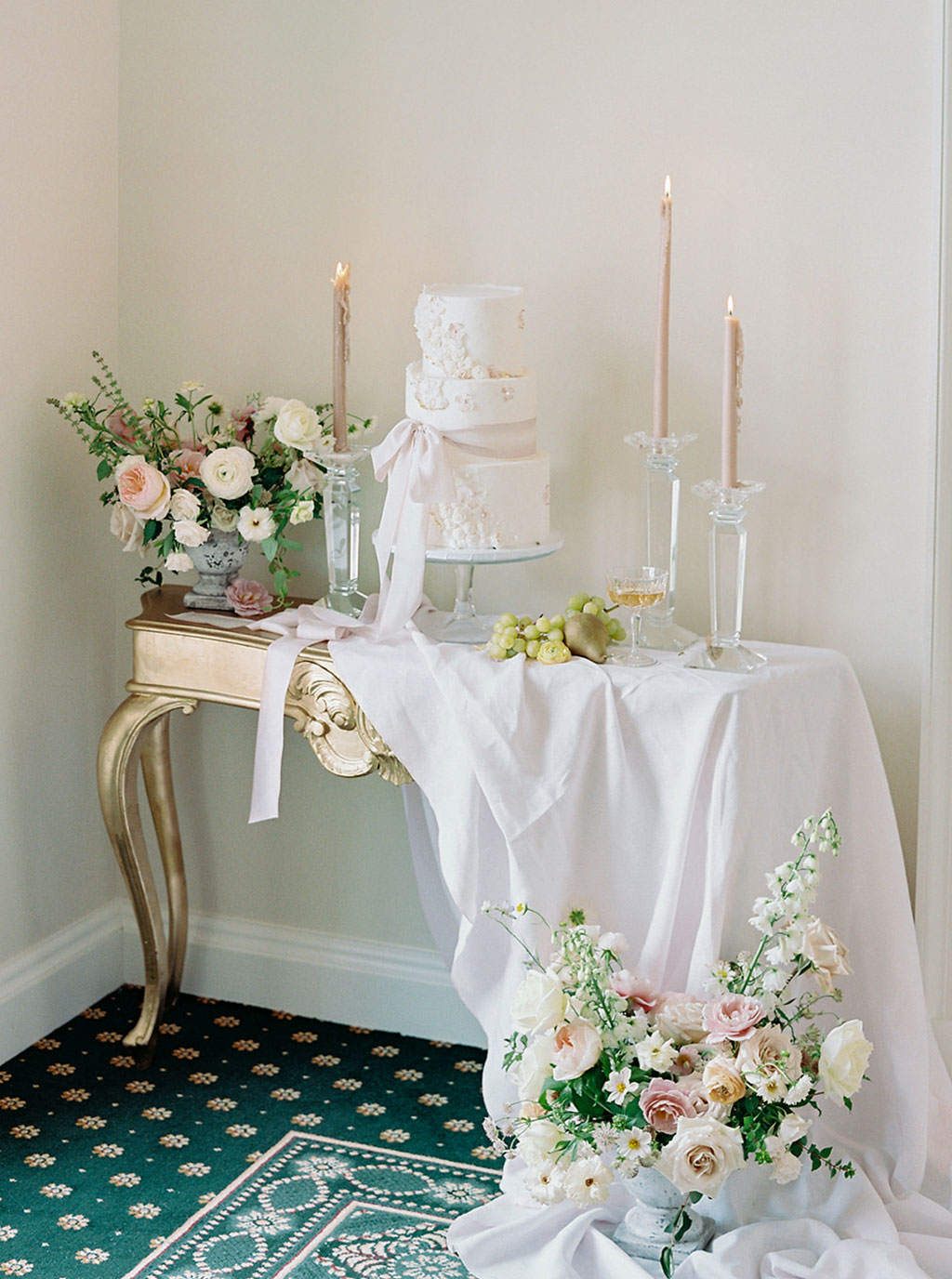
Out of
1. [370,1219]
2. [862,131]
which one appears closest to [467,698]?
[370,1219]

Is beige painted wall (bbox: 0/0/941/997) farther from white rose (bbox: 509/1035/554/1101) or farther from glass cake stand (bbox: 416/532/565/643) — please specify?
white rose (bbox: 509/1035/554/1101)

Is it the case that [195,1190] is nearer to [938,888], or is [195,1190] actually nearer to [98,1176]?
[98,1176]

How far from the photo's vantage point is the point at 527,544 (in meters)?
2.28

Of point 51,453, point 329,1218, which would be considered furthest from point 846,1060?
point 51,453

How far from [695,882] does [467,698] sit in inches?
16.8

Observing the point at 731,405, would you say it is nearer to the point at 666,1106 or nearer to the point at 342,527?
the point at 342,527

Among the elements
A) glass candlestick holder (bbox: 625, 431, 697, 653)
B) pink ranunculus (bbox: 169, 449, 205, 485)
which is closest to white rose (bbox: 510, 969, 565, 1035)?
glass candlestick holder (bbox: 625, 431, 697, 653)

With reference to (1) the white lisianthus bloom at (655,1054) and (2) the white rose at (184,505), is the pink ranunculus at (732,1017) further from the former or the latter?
(2) the white rose at (184,505)

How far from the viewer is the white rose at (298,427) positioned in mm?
2342

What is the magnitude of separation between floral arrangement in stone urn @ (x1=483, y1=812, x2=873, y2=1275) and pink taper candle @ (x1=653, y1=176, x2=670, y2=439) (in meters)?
0.68

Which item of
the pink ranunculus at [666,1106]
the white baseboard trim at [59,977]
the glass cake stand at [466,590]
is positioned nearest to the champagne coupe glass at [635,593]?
the glass cake stand at [466,590]

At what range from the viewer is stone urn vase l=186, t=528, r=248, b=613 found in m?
2.48

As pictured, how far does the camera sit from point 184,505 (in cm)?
238

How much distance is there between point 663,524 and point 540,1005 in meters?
0.85
